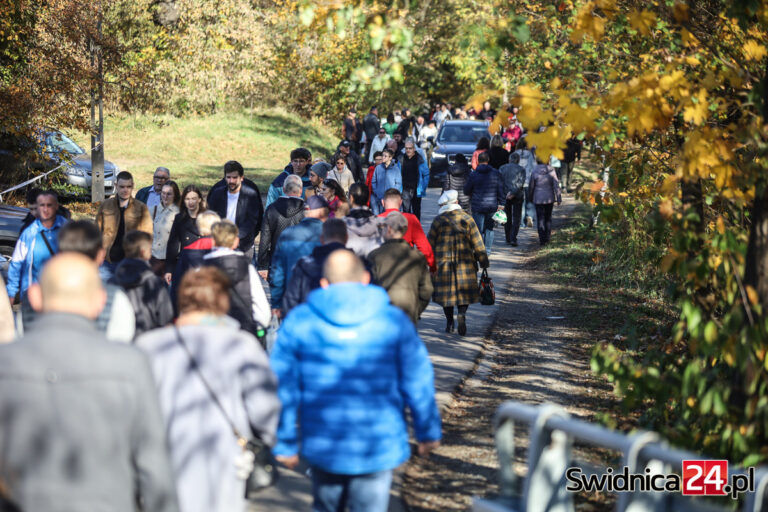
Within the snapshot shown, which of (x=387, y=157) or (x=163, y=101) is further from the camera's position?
(x=163, y=101)

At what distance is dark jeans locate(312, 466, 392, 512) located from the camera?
421 centimetres

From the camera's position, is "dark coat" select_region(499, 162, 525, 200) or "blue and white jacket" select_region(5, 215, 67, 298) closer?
"blue and white jacket" select_region(5, 215, 67, 298)

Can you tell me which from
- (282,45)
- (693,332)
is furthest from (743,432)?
(282,45)

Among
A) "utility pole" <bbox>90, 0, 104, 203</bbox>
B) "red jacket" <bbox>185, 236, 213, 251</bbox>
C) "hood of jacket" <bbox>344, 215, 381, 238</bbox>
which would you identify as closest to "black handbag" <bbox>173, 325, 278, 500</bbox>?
"red jacket" <bbox>185, 236, 213, 251</bbox>

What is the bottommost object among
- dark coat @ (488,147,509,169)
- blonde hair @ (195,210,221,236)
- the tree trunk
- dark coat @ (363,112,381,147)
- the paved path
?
the paved path

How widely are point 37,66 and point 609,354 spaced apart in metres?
14.2

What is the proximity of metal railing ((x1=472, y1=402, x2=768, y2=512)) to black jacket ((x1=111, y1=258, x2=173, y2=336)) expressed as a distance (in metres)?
2.63

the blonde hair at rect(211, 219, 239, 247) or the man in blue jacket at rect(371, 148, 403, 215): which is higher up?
the man in blue jacket at rect(371, 148, 403, 215)

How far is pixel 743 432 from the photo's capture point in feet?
15.5

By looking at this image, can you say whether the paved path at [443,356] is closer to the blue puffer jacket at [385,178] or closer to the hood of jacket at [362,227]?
the hood of jacket at [362,227]

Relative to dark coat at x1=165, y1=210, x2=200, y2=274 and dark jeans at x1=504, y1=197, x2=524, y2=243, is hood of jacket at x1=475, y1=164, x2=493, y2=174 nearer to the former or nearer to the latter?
dark jeans at x1=504, y1=197, x2=524, y2=243

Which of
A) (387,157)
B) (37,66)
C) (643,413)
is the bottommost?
(643,413)

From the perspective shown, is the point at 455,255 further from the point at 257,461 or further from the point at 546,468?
the point at 257,461

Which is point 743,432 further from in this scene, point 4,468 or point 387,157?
point 387,157
